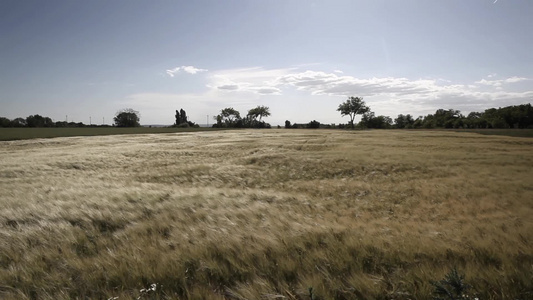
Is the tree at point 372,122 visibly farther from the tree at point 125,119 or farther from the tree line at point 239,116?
the tree at point 125,119

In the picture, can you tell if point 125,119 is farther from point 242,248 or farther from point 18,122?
point 242,248

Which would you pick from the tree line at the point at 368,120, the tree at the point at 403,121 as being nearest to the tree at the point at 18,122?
the tree line at the point at 368,120

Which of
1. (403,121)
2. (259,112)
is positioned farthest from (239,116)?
(403,121)

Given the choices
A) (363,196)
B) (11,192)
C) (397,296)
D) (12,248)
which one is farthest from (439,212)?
(11,192)

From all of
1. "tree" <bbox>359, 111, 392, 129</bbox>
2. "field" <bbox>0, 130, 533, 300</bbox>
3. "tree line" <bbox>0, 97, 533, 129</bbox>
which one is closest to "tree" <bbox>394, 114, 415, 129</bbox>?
"tree line" <bbox>0, 97, 533, 129</bbox>

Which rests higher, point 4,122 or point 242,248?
point 4,122

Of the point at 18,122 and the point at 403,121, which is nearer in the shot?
the point at 18,122

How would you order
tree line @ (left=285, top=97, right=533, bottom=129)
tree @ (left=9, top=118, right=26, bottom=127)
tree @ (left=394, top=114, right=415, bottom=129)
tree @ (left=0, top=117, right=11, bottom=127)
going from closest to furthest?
tree line @ (left=285, top=97, right=533, bottom=129)
tree @ (left=0, top=117, right=11, bottom=127)
tree @ (left=9, top=118, right=26, bottom=127)
tree @ (left=394, top=114, right=415, bottom=129)

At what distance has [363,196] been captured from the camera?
8320 mm

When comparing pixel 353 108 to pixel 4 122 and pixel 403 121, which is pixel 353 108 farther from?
pixel 4 122

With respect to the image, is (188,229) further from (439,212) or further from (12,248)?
(439,212)

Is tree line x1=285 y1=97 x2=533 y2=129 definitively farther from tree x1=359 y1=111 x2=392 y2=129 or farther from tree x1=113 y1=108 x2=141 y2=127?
tree x1=113 y1=108 x2=141 y2=127

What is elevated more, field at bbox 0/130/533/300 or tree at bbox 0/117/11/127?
tree at bbox 0/117/11/127

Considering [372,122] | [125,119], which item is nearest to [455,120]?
[372,122]
